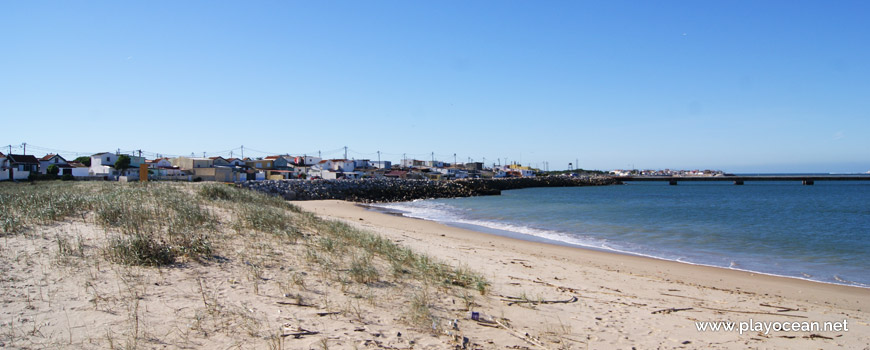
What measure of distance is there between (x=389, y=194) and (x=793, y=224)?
3480cm

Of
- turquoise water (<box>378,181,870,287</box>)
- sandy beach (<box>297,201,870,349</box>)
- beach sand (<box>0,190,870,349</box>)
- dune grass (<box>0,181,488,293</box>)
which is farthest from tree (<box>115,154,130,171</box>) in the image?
sandy beach (<box>297,201,870,349</box>)

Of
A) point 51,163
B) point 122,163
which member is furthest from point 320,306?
point 51,163

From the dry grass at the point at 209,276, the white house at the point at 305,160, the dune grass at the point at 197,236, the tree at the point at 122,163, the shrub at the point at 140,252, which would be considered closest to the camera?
the dry grass at the point at 209,276

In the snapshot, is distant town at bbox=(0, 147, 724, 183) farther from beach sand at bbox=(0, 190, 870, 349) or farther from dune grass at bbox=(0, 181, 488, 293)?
beach sand at bbox=(0, 190, 870, 349)

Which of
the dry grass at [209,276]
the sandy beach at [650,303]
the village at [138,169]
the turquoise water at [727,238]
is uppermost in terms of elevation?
the village at [138,169]

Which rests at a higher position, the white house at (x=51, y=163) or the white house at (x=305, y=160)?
the white house at (x=305, y=160)

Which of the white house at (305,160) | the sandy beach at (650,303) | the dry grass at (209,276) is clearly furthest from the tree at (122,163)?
the sandy beach at (650,303)

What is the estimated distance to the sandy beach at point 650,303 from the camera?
5.54 metres

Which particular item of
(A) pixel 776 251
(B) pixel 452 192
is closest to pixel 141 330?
(A) pixel 776 251

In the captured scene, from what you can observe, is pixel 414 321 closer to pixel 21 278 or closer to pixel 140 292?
pixel 140 292

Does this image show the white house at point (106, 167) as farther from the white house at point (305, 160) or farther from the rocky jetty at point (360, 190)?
the white house at point (305, 160)

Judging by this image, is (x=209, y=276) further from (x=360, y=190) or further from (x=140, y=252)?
(x=360, y=190)

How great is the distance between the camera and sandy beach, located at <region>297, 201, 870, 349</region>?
554 cm

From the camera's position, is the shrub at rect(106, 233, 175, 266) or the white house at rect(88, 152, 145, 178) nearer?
the shrub at rect(106, 233, 175, 266)
